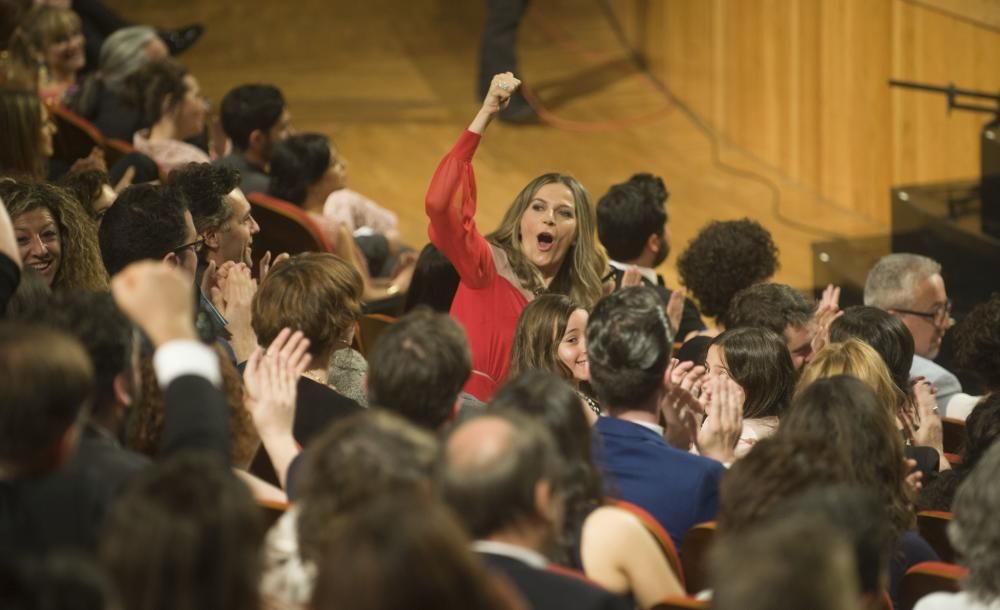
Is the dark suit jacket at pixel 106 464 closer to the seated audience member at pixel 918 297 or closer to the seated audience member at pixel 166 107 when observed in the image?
the seated audience member at pixel 918 297

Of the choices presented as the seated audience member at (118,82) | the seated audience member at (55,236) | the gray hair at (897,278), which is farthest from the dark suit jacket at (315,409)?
the seated audience member at (118,82)

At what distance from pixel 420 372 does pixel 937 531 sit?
4.10 ft

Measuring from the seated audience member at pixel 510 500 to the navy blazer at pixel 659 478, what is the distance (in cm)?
68

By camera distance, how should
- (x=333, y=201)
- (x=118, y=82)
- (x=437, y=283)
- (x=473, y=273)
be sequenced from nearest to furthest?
(x=473, y=273) → (x=437, y=283) → (x=333, y=201) → (x=118, y=82)

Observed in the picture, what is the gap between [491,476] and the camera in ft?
6.44

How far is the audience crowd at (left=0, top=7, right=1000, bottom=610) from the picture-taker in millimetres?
1668

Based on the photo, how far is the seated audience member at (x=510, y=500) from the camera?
1.96m

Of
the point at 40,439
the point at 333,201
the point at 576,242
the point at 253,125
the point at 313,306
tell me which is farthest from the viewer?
the point at 253,125

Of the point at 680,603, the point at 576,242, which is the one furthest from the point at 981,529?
the point at 576,242

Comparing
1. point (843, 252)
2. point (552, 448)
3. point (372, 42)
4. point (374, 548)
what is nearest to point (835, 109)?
point (843, 252)

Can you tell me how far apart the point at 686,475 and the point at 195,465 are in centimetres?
119

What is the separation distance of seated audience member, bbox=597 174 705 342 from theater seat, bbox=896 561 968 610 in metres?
2.23

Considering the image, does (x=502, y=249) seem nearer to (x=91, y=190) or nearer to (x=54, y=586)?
(x=91, y=190)

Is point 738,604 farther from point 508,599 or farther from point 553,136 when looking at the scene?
point 553,136
